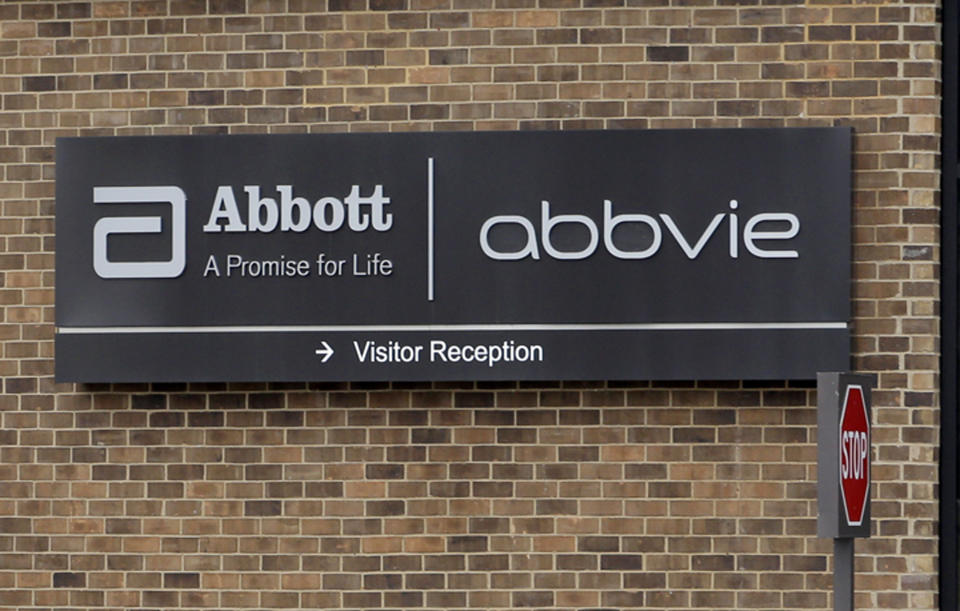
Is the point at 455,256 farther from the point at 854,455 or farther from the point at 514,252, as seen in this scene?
the point at 854,455

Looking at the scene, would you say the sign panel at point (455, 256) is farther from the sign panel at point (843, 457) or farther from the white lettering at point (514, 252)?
the sign panel at point (843, 457)

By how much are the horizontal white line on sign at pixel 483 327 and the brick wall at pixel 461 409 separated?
31 centimetres

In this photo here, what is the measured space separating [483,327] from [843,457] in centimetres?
328

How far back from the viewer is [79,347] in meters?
8.21

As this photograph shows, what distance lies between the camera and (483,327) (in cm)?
810

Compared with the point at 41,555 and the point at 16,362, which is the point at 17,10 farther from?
the point at 41,555

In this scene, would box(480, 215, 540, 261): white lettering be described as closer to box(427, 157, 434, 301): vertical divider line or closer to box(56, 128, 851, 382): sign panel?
box(56, 128, 851, 382): sign panel

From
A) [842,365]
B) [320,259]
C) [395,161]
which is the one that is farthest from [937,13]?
[320,259]

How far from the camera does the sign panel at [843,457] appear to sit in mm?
5031

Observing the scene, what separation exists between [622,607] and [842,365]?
170 cm

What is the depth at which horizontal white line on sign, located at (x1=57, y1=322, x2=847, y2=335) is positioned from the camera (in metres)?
7.98

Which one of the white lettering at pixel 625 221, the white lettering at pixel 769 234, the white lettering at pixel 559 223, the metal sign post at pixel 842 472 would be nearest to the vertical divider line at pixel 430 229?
the white lettering at pixel 559 223

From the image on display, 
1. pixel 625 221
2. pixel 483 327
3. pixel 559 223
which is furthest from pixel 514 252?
pixel 625 221

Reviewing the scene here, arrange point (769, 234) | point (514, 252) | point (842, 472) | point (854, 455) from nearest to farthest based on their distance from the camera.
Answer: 1. point (842, 472)
2. point (854, 455)
3. point (769, 234)
4. point (514, 252)
